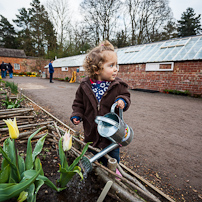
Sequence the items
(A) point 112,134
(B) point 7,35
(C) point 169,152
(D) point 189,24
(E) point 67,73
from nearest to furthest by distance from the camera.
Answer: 1. (A) point 112,134
2. (C) point 169,152
3. (E) point 67,73
4. (D) point 189,24
5. (B) point 7,35

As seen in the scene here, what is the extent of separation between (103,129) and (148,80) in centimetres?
877

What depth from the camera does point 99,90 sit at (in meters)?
1.66

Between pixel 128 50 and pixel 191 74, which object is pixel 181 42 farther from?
pixel 128 50

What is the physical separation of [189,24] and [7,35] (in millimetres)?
41680

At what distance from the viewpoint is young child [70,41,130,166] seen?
1.55 metres

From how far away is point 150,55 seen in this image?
9.45 metres

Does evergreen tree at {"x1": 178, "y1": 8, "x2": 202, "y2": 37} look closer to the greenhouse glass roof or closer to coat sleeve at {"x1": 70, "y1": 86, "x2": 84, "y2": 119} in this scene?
the greenhouse glass roof

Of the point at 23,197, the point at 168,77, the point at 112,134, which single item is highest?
the point at 168,77

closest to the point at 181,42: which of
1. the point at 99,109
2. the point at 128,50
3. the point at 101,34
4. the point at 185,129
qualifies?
the point at 128,50

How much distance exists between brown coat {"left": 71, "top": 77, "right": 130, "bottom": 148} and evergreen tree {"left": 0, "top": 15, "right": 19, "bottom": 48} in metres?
42.1

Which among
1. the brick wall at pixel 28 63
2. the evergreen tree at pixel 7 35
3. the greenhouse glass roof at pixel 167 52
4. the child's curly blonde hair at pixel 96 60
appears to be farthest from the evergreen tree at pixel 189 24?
the evergreen tree at pixel 7 35

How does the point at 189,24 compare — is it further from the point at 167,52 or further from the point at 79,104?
the point at 79,104

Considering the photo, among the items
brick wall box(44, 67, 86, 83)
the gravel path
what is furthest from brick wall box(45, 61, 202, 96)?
brick wall box(44, 67, 86, 83)

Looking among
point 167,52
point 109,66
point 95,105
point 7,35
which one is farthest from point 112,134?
point 7,35
